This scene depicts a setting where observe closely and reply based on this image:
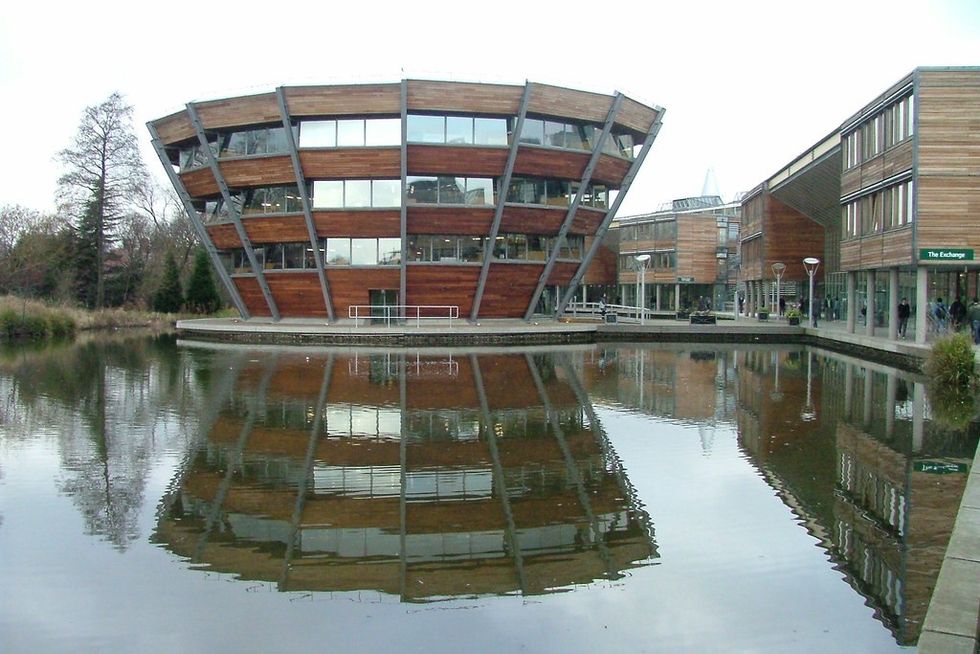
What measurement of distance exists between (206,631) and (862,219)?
31248mm

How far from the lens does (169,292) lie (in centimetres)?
5762

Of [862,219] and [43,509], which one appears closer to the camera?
[43,509]

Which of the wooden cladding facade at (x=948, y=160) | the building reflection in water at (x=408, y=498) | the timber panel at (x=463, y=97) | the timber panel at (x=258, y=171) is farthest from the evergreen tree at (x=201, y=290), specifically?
the wooden cladding facade at (x=948, y=160)

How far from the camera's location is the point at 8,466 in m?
11.1

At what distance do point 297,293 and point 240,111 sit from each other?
331 inches

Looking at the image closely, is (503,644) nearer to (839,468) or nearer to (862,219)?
(839,468)

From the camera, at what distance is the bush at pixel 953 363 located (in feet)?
62.7

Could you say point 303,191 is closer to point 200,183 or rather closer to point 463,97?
point 200,183

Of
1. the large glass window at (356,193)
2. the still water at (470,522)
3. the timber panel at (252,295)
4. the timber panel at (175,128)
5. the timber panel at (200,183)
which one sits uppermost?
the timber panel at (175,128)

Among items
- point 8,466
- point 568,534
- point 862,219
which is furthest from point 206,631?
point 862,219

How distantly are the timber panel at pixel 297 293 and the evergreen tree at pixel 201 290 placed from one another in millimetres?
19984

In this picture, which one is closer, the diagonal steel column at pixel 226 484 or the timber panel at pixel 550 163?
the diagonal steel column at pixel 226 484

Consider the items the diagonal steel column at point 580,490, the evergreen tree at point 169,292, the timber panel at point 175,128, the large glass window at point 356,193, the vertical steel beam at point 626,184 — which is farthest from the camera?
the evergreen tree at point 169,292

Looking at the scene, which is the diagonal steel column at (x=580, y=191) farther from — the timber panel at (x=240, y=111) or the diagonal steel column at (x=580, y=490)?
the diagonal steel column at (x=580, y=490)
